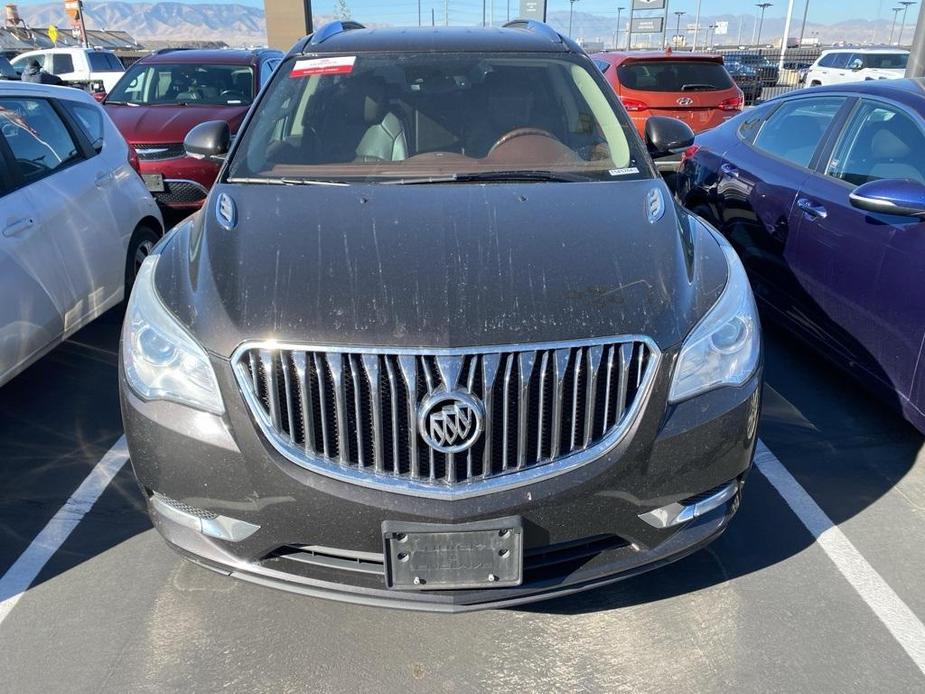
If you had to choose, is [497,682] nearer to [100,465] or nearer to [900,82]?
[100,465]

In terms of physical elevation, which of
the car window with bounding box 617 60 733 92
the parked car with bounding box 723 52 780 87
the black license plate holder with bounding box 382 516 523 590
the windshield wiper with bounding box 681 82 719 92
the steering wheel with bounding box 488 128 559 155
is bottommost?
the parked car with bounding box 723 52 780 87

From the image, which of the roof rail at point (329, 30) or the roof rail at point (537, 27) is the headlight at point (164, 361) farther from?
the roof rail at point (537, 27)

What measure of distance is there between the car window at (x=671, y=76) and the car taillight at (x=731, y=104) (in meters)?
0.21

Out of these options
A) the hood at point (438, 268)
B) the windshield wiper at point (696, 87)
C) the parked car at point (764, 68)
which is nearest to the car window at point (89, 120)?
the hood at point (438, 268)

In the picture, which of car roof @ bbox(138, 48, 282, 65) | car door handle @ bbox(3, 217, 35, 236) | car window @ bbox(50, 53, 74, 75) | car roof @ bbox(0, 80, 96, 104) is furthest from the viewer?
car window @ bbox(50, 53, 74, 75)

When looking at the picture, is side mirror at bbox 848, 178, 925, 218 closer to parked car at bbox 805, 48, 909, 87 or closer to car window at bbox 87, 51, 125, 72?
parked car at bbox 805, 48, 909, 87

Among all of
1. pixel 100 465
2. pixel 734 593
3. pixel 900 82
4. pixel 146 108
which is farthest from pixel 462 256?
pixel 146 108

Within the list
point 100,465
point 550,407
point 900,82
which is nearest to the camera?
point 550,407

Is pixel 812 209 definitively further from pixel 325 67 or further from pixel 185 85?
pixel 185 85

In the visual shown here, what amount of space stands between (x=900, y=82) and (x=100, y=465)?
4.47 metres

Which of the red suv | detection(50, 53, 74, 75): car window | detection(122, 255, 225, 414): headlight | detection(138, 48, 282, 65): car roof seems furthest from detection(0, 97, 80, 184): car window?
detection(50, 53, 74, 75): car window

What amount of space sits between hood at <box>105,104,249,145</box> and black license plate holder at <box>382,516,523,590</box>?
627 cm

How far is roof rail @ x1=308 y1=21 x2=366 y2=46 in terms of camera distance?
13.4 ft

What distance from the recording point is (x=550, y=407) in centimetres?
218
